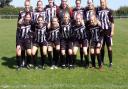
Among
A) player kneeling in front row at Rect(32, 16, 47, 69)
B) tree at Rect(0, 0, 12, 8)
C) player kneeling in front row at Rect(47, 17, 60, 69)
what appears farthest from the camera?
tree at Rect(0, 0, 12, 8)

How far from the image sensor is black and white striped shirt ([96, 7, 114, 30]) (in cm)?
1280

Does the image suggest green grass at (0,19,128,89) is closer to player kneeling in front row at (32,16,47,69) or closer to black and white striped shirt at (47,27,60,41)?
player kneeling in front row at (32,16,47,69)

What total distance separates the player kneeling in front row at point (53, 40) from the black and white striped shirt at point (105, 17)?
4.57 feet

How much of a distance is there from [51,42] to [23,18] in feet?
3.87

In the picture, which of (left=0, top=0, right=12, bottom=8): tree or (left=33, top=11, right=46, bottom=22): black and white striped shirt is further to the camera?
(left=0, top=0, right=12, bottom=8): tree

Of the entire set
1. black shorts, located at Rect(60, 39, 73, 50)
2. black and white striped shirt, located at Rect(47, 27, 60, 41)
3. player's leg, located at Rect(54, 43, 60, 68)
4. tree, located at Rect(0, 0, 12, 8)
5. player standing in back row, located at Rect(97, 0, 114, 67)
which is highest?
player standing in back row, located at Rect(97, 0, 114, 67)

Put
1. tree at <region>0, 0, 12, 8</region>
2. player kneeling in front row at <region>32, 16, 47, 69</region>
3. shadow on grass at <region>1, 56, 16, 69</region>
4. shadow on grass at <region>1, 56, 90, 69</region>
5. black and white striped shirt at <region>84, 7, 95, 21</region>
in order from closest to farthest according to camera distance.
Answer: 1. player kneeling in front row at <region>32, 16, 47, 69</region>
2. black and white striped shirt at <region>84, 7, 95, 21</region>
3. shadow on grass at <region>1, 56, 90, 69</region>
4. shadow on grass at <region>1, 56, 16, 69</region>
5. tree at <region>0, 0, 12, 8</region>

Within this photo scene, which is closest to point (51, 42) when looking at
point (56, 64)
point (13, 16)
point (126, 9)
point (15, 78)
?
point (56, 64)

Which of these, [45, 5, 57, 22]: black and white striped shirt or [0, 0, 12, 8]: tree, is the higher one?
[45, 5, 57, 22]: black and white striped shirt

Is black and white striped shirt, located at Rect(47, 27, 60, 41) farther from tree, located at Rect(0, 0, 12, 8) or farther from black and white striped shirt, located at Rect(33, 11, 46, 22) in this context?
tree, located at Rect(0, 0, 12, 8)

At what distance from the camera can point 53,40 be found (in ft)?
42.1

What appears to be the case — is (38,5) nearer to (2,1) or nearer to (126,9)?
(126,9)

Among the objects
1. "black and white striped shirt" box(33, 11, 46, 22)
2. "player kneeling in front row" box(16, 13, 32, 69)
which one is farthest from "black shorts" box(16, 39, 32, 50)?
"black and white striped shirt" box(33, 11, 46, 22)

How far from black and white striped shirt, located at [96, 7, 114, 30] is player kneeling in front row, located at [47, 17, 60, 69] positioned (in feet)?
4.57
